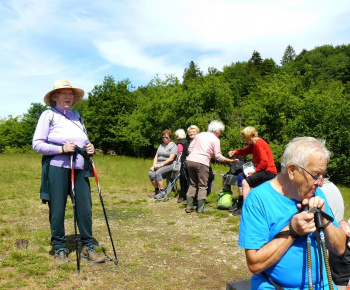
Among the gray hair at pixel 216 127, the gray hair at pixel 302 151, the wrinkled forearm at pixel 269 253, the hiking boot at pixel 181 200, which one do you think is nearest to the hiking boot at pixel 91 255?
the wrinkled forearm at pixel 269 253

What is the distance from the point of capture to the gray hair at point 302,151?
7.16 feet

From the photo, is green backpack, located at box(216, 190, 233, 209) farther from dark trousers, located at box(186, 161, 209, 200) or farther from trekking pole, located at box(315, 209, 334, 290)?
trekking pole, located at box(315, 209, 334, 290)

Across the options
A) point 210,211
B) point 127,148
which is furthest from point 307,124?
point 127,148

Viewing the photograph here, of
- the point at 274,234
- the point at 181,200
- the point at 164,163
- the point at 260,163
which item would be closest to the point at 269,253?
the point at 274,234

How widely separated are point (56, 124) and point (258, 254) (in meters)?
3.07

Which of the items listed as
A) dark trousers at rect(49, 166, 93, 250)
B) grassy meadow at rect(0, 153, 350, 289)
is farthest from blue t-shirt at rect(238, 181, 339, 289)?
dark trousers at rect(49, 166, 93, 250)

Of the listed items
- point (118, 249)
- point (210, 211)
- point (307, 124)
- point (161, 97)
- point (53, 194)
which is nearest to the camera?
point (53, 194)

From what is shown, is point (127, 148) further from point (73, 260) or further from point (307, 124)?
point (73, 260)

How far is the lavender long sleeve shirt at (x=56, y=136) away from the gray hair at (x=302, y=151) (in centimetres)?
279

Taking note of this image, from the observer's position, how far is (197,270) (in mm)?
4297

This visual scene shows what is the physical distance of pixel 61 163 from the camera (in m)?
4.23

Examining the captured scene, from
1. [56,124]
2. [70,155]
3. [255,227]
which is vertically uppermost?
[56,124]

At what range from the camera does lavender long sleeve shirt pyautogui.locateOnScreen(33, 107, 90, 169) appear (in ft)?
13.6

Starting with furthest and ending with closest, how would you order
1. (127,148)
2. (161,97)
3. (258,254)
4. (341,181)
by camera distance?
1. (127,148)
2. (161,97)
3. (341,181)
4. (258,254)
